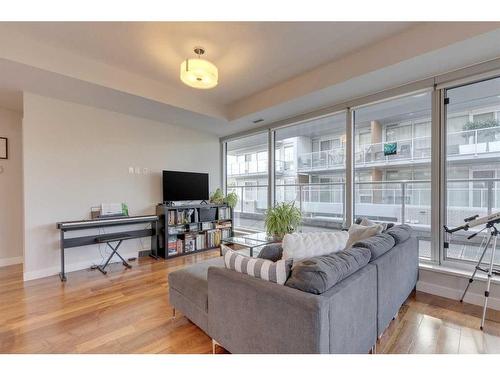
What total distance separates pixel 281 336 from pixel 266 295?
0.68ft

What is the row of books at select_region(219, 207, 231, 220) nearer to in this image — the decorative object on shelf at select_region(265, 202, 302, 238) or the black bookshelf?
the black bookshelf

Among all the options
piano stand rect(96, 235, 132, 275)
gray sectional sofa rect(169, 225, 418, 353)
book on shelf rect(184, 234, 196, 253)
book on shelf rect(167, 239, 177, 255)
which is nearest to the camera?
gray sectional sofa rect(169, 225, 418, 353)

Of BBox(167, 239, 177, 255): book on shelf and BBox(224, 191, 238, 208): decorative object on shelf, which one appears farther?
BBox(224, 191, 238, 208): decorative object on shelf

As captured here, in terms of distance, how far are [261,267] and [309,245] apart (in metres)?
0.40

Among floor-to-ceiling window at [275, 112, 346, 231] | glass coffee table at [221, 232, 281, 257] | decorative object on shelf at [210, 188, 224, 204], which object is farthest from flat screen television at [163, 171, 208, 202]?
glass coffee table at [221, 232, 281, 257]

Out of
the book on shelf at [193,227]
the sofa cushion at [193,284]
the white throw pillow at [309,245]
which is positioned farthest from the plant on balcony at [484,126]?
the book on shelf at [193,227]

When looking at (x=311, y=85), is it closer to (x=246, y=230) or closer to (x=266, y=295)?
(x=266, y=295)

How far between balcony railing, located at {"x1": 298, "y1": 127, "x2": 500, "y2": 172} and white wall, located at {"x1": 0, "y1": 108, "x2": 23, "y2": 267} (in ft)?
15.8

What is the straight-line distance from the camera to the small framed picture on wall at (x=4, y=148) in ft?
12.1

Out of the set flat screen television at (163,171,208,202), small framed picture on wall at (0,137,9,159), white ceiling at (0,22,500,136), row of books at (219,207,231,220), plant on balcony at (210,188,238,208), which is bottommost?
row of books at (219,207,231,220)

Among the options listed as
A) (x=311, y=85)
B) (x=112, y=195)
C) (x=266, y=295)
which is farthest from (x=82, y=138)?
(x=266, y=295)

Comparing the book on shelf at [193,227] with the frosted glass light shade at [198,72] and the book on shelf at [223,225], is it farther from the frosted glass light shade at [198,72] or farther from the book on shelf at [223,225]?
the frosted glass light shade at [198,72]

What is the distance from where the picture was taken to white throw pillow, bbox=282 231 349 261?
160cm

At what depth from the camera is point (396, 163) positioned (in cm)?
334
